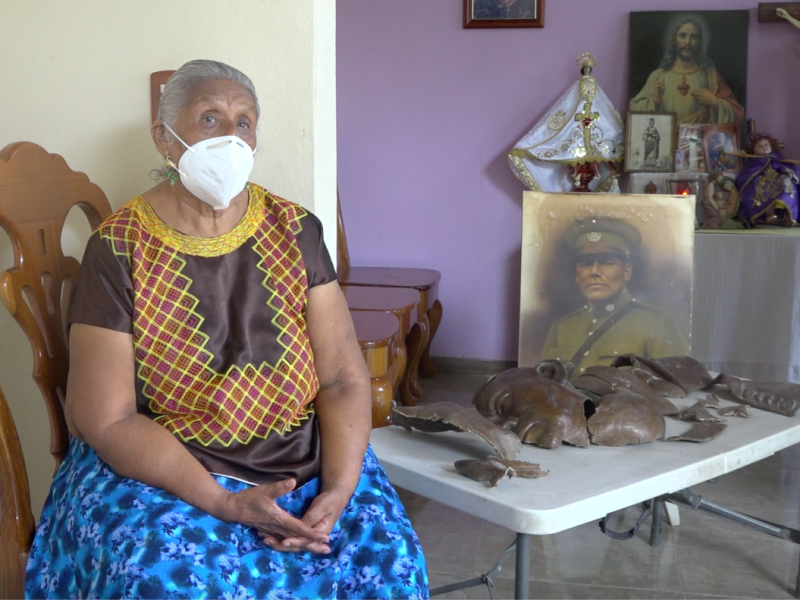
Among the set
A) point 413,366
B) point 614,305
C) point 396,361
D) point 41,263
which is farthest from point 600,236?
point 41,263

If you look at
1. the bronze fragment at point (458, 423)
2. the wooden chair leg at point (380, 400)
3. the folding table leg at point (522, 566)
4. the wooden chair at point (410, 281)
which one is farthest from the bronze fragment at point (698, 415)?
the wooden chair at point (410, 281)

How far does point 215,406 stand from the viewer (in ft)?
4.80

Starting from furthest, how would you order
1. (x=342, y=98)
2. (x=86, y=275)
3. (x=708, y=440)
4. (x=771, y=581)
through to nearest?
(x=342, y=98) < (x=771, y=581) < (x=708, y=440) < (x=86, y=275)

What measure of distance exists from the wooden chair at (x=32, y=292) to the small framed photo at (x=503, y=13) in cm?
305

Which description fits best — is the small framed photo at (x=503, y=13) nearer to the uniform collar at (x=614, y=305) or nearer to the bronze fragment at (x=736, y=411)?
the uniform collar at (x=614, y=305)

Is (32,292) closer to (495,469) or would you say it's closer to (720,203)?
(495,469)

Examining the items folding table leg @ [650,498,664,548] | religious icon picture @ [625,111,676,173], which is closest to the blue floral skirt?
folding table leg @ [650,498,664,548]

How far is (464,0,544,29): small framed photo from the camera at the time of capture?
4285 mm

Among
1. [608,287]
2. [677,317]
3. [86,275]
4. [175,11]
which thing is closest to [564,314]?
[608,287]

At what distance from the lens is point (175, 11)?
187 cm

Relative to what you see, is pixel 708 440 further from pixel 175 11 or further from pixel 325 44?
pixel 175 11

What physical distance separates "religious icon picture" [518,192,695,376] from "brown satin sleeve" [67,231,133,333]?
1.91 metres

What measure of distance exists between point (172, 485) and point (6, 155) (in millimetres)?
770

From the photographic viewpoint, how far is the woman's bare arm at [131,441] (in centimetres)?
135
